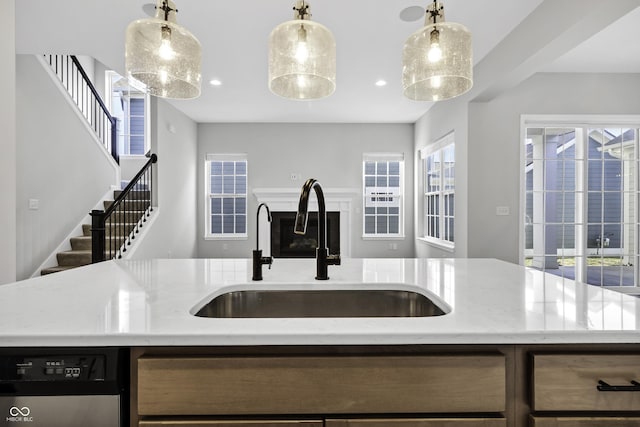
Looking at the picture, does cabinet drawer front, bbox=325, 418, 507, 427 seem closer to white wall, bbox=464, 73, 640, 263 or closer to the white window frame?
white wall, bbox=464, 73, 640, 263

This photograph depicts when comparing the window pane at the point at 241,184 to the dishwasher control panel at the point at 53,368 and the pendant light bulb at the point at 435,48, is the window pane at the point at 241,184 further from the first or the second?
the dishwasher control panel at the point at 53,368

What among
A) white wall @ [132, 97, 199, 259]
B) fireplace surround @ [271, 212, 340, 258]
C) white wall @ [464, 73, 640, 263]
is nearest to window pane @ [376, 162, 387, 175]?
fireplace surround @ [271, 212, 340, 258]

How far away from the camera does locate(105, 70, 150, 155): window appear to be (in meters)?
6.63

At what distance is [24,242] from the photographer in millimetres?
3777

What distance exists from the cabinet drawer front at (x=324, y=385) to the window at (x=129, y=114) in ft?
22.6

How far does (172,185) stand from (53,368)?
5.04m

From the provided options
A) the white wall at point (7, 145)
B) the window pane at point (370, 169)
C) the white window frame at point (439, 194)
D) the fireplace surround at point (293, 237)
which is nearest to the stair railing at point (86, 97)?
the white wall at point (7, 145)

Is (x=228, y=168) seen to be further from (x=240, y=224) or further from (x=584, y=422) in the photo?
(x=584, y=422)

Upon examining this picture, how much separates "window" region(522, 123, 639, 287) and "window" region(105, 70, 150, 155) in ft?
22.3

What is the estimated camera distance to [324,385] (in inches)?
29.2

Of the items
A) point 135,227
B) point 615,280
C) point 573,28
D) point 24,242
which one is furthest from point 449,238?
point 24,242

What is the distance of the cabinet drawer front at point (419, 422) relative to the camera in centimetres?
74

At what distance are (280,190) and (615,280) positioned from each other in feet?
17.3

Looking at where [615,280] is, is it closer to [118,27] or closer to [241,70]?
[241,70]
